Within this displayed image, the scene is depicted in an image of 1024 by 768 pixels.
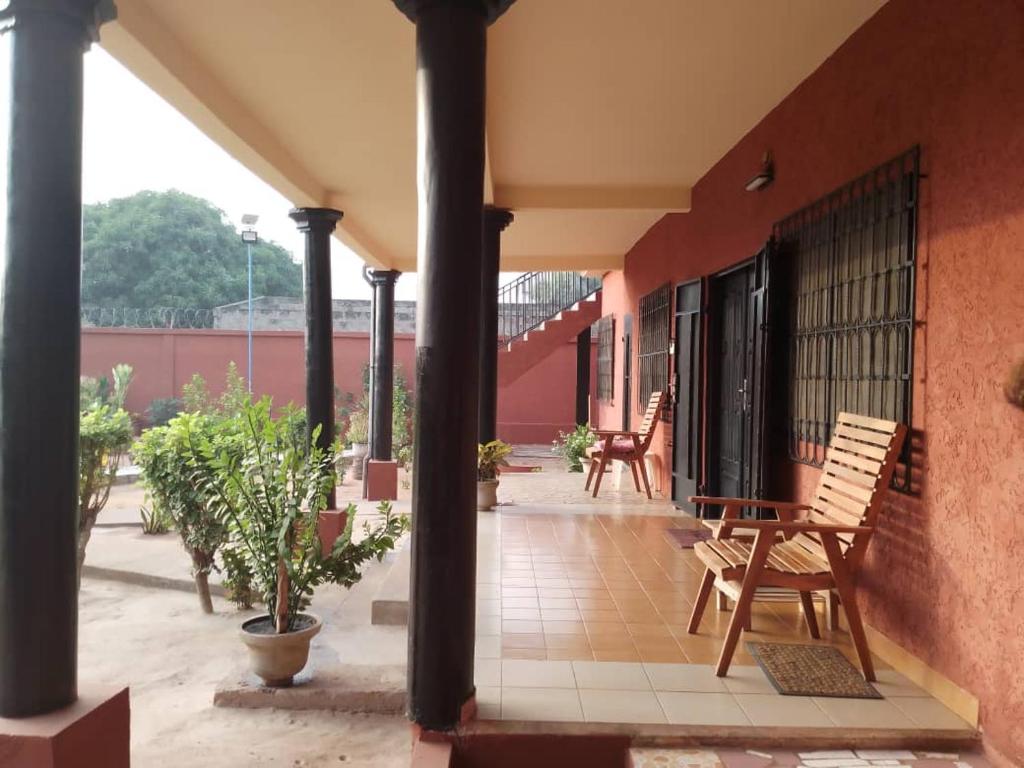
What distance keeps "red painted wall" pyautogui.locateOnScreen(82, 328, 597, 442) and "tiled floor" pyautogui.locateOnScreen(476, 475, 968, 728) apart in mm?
10181

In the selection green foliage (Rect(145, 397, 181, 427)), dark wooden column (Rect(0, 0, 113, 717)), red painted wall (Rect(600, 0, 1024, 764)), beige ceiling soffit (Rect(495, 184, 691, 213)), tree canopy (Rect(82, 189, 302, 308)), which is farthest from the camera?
tree canopy (Rect(82, 189, 302, 308))

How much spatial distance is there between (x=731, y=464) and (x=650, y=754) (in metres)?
3.59

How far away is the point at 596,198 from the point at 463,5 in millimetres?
4183

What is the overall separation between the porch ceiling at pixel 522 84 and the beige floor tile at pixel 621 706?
2.77 m

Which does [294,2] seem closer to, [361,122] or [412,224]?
[361,122]

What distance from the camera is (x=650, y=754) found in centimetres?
237

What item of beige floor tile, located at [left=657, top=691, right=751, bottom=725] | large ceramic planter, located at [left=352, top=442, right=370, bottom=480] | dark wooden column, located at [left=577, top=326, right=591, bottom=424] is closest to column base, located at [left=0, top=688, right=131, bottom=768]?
beige floor tile, located at [left=657, top=691, right=751, bottom=725]

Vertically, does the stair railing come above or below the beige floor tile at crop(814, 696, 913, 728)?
above

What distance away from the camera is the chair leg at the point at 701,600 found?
3258 mm

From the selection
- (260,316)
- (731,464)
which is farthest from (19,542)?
(260,316)

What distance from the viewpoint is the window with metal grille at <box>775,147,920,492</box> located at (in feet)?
9.73

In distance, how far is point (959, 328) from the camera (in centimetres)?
258

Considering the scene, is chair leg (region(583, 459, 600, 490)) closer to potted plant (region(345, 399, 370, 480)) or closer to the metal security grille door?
the metal security grille door

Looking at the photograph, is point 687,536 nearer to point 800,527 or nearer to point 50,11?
point 800,527
